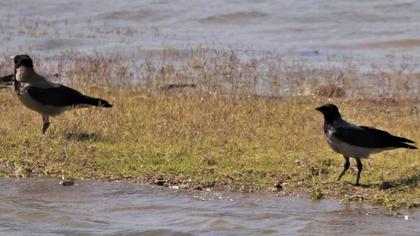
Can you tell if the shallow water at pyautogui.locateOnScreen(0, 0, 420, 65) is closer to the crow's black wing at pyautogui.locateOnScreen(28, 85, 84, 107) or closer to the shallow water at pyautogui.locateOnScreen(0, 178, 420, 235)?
the crow's black wing at pyautogui.locateOnScreen(28, 85, 84, 107)

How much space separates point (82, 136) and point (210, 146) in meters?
1.48

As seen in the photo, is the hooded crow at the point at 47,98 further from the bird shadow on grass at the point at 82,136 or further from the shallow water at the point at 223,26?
the shallow water at the point at 223,26

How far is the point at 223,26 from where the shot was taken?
2464cm

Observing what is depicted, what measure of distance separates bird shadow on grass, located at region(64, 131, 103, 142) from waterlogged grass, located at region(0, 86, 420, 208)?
0.04ft

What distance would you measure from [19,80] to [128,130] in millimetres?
1457

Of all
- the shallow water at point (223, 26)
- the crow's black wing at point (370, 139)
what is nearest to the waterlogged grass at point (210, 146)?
the crow's black wing at point (370, 139)

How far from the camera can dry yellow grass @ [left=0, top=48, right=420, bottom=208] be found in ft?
31.6

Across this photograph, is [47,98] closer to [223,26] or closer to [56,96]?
[56,96]

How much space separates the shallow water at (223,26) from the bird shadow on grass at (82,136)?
23.9 ft

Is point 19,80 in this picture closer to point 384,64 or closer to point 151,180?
point 151,180

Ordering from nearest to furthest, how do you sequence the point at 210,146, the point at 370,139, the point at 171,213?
the point at 171,213
the point at 370,139
the point at 210,146

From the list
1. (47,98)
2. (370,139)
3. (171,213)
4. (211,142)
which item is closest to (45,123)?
(47,98)

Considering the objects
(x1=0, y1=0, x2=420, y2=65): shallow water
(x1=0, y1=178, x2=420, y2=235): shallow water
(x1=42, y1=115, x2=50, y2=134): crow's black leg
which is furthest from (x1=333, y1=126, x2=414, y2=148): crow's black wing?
(x1=0, y1=0, x2=420, y2=65): shallow water

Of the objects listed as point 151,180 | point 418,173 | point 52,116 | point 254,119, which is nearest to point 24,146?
point 52,116
